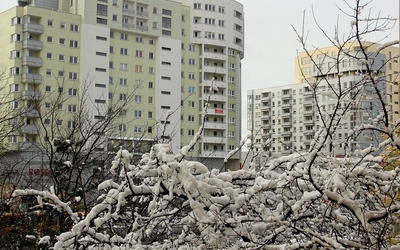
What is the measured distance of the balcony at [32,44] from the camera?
5294cm

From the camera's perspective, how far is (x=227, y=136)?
6588 cm

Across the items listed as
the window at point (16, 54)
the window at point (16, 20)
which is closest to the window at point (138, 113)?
the window at point (16, 54)

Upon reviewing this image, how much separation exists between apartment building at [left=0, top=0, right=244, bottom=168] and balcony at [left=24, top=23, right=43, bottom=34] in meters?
0.09

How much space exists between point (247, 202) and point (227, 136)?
6231cm

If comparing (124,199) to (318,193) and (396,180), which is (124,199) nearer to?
(318,193)

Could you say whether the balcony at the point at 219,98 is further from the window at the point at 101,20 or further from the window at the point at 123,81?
the window at the point at 101,20

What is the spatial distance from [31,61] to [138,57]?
1184cm

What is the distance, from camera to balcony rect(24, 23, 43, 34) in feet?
173

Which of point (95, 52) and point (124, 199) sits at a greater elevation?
point (95, 52)

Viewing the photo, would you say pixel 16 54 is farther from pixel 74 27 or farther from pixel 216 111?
pixel 216 111

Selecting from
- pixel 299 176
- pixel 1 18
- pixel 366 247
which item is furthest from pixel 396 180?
pixel 1 18

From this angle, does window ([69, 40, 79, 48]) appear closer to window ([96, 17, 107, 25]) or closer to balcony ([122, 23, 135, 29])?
window ([96, 17, 107, 25])

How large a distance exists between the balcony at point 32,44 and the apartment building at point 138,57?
9 centimetres

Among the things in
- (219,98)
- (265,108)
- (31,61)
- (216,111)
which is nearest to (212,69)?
(219,98)
